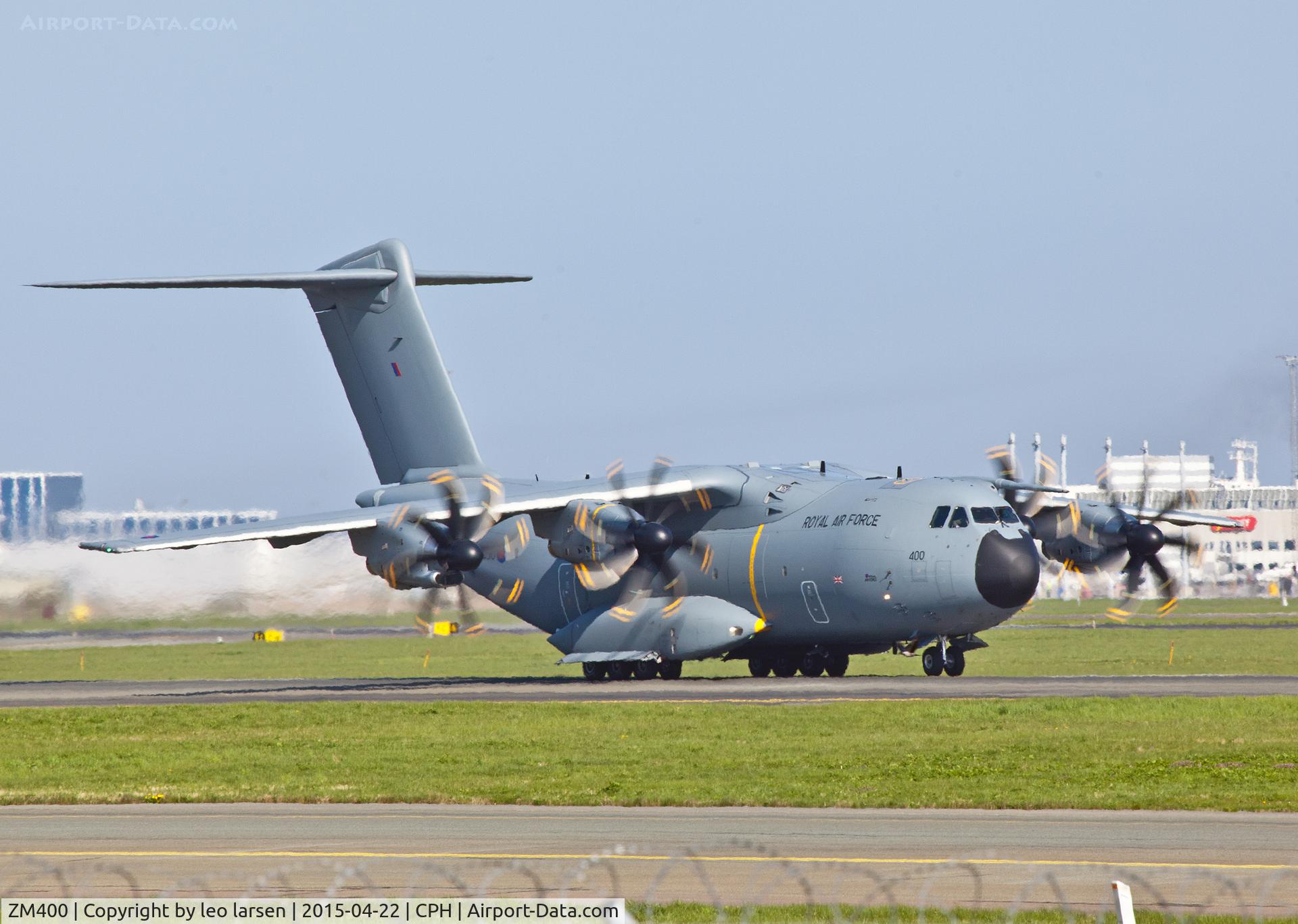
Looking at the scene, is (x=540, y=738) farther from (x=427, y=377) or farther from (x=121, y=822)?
(x=427, y=377)

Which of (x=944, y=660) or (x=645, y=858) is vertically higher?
(x=944, y=660)

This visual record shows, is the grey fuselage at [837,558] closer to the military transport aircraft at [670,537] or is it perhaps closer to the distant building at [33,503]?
the military transport aircraft at [670,537]

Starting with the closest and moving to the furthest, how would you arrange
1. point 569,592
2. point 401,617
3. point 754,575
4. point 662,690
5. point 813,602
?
point 662,690 < point 813,602 < point 754,575 < point 569,592 < point 401,617

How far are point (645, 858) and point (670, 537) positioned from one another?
24505 millimetres

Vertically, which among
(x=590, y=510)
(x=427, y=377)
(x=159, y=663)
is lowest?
(x=159, y=663)

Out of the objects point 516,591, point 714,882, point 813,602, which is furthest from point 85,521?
point 714,882

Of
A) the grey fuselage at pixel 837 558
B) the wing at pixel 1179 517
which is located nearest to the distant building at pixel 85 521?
the grey fuselage at pixel 837 558

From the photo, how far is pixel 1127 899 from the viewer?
8.28m

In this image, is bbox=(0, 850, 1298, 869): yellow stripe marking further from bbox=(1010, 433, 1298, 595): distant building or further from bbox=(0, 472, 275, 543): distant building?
bbox=(1010, 433, 1298, 595): distant building

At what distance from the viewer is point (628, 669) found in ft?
135

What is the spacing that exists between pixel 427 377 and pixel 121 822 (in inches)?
1027

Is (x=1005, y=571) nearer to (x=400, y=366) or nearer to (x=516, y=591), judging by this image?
(x=516, y=591)

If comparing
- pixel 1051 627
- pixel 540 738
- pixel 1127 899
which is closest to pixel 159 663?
pixel 540 738

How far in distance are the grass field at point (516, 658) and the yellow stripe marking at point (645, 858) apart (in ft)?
86.2
